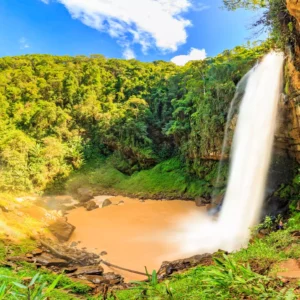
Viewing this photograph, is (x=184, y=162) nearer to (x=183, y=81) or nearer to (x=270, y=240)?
(x=183, y=81)

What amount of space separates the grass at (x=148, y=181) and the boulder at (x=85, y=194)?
0.69 metres

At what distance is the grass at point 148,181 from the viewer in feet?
53.1

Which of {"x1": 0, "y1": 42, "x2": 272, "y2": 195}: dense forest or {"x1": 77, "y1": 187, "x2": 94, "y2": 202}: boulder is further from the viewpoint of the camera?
{"x1": 77, "y1": 187, "x2": 94, "y2": 202}: boulder

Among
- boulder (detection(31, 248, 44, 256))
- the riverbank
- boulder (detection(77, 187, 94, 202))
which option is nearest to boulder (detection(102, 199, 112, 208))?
boulder (detection(77, 187, 94, 202))

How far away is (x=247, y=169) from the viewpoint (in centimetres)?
1086

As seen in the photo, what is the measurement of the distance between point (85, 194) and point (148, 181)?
15.1 ft

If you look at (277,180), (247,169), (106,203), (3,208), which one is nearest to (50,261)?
(3,208)

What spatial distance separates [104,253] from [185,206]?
6.95 meters

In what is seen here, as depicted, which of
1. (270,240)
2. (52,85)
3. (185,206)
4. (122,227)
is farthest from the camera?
(52,85)

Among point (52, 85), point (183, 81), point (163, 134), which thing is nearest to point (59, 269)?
point (163, 134)

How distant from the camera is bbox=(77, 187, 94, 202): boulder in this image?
1613 centimetres

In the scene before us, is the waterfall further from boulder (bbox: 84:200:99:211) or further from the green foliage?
boulder (bbox: 84:200:99:211)

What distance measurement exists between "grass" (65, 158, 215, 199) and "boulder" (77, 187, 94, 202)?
69cm

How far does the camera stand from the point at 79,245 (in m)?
9.56
